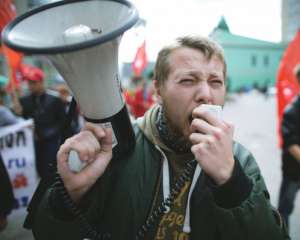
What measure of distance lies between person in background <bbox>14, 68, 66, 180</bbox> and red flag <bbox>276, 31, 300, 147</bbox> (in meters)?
3.59

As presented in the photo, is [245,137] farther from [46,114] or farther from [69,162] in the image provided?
[69,162]

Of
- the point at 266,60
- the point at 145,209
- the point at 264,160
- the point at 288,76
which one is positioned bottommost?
the point at 266,60

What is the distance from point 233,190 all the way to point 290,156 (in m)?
2.29

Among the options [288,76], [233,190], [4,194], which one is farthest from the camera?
[288,76]

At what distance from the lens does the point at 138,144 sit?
143cm

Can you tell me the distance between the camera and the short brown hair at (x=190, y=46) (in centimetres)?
131

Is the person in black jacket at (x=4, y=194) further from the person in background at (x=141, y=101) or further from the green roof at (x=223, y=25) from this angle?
the person in background at (x=141, y=101)

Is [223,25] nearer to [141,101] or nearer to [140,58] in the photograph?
[141,101]

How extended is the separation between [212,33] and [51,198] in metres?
1.29

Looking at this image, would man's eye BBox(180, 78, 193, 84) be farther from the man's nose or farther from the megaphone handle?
the megaphone handle

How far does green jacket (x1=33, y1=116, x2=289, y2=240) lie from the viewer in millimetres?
1027

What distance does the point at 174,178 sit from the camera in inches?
51.8

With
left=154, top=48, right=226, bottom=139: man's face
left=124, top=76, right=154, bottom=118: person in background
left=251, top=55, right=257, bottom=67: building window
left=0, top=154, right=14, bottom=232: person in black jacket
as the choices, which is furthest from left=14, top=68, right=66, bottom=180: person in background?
left=251, top=55, right=257, bottom=67: building window

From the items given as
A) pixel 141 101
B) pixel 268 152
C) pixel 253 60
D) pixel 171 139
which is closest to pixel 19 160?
pixel 141 101
